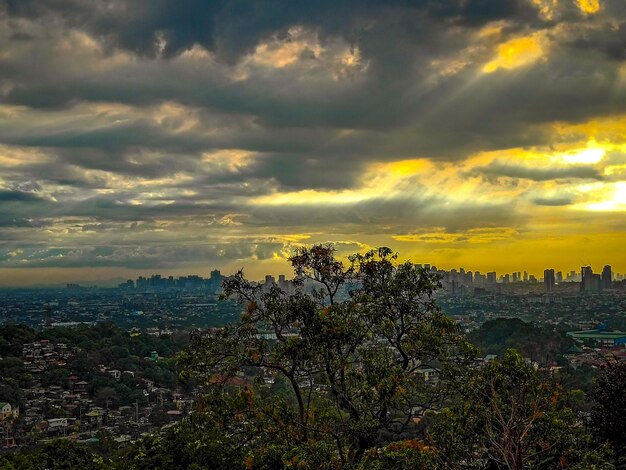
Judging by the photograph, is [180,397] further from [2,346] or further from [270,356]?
[270,356]

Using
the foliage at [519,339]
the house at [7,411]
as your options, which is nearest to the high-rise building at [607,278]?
the foliage at [519,339]

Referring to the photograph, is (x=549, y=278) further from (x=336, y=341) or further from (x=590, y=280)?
(x=336, y=341)

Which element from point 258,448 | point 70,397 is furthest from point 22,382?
point 258,448

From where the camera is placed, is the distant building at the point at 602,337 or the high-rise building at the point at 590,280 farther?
the high-rise building at the point at 590,280

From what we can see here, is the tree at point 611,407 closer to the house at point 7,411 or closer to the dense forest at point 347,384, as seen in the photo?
the dense forest at point 347,384

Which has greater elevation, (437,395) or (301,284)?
(301,284)
